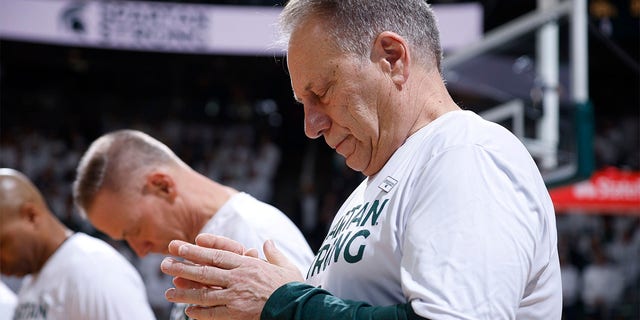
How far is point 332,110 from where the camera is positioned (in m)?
1.68

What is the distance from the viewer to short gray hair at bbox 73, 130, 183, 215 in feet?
9.74

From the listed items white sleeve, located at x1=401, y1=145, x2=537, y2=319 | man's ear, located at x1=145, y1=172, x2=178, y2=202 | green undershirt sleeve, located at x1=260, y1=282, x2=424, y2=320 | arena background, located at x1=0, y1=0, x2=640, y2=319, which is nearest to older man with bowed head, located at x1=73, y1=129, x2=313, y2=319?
man's ear, located at x1=145, y1=172, x2=178, y2=202

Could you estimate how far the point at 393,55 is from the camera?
1651 millimetres

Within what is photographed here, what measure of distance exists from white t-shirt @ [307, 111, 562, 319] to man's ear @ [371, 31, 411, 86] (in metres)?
0.12

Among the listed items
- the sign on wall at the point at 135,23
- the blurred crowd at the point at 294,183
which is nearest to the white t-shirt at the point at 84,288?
the blurred crowd at the point at 294,183

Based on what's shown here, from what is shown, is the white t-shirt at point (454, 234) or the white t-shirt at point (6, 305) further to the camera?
the white t-shirt at point (6, 305)

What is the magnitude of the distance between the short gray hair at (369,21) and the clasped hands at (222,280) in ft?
1.50

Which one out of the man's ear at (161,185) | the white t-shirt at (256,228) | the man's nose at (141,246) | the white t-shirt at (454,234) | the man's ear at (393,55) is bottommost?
the man's nose at (141,246)

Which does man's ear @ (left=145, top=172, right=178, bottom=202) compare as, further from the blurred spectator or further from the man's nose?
the blurred spectator

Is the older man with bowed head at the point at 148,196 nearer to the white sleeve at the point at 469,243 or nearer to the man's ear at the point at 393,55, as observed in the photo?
the man's ear at the point at 393,55

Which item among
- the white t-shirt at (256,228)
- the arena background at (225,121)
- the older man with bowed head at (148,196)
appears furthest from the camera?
the arena background at (225,121)

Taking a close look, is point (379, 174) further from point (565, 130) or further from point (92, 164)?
point (565, 130)

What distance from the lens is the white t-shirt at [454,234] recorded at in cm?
133

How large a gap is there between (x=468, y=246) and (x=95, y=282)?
2.41 metres
